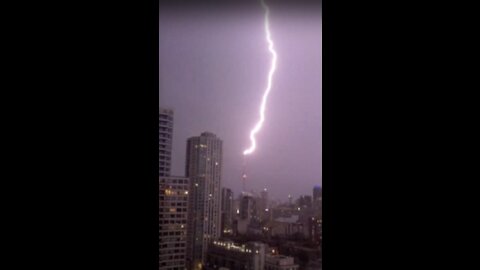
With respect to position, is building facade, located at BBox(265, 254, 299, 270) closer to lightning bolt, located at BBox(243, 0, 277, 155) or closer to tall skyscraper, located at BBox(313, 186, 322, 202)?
tall skyscraper, located at BBox(313, 186, 322, 202)

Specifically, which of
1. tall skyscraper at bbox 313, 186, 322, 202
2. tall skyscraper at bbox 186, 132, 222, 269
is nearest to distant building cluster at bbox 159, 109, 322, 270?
Answer: tall skyscraper at bbox 186, 132, 222, 269

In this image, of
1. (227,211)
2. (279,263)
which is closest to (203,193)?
(227,211)

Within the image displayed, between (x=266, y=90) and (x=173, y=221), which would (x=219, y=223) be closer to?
(x=173, y=221)

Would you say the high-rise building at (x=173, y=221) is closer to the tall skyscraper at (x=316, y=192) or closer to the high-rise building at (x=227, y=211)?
the high-rise building at (x=227, y=211)

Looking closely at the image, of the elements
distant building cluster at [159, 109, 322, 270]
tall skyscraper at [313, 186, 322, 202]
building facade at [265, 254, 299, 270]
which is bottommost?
building facade at [265, 254, 299, 270]
